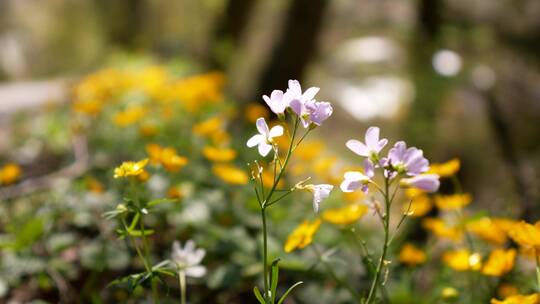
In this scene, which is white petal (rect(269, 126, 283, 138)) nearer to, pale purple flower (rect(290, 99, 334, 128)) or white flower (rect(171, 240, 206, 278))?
pale purple flower (rect(290, 99, 334, 128))

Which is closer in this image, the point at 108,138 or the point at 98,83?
the point at 108,138

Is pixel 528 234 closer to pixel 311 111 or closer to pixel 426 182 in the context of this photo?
pixel 426 182

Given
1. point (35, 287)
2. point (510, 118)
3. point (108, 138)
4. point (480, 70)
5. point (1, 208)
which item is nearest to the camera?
point (35, 287)

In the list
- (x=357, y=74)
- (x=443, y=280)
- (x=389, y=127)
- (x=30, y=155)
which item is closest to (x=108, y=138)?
(x=30, y=155)

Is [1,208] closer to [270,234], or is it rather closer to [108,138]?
[108,138]

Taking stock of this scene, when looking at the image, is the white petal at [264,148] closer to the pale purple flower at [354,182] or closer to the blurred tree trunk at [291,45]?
the pale purple flower at [354,182]

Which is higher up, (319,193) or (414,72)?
(319,193)

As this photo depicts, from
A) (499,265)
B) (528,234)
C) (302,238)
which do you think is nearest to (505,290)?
(499,265)
